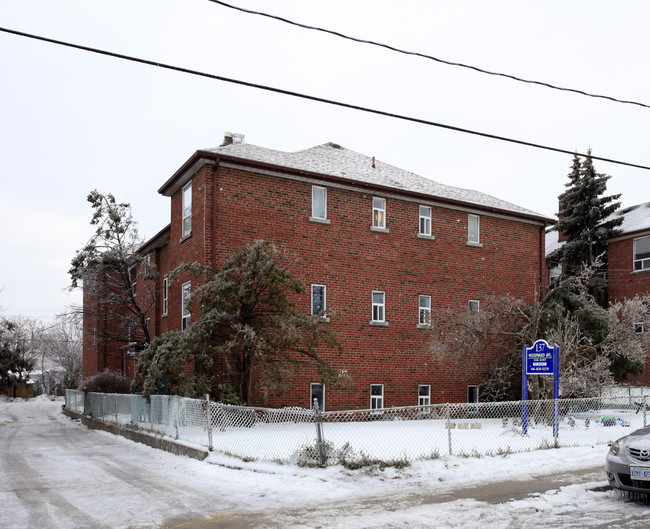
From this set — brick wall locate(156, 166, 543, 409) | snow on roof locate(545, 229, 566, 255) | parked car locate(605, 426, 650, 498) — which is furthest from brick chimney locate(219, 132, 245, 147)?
snow on roof locate(545, 229, 566, 255)

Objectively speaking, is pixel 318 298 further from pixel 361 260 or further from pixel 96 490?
pixel 96 490

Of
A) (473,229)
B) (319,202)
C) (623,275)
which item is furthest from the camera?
(623,275)

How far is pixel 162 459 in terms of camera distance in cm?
1312

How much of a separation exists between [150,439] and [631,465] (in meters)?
10.6

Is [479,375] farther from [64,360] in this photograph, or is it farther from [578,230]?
[64,360]

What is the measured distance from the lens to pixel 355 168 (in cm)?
2372

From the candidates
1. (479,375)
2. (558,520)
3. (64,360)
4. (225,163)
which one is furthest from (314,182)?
(64,360)

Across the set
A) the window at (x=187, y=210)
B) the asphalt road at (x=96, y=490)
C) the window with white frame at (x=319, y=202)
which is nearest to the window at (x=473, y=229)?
the window with white frame at (x=319, y=202)

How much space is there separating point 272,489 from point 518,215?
738 inches

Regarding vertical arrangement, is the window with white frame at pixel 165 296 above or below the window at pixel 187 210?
below

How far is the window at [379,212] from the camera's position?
2231cm

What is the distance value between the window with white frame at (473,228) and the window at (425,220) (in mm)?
1891

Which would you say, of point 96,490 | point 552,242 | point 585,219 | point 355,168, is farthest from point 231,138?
point 552,242

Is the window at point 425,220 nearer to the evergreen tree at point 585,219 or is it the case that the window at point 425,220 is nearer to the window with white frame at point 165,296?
the window with white frame at point 165,296
